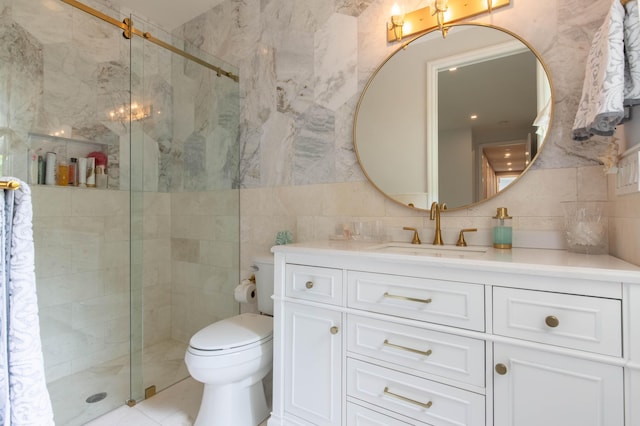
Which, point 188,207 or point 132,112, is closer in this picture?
point 132,112

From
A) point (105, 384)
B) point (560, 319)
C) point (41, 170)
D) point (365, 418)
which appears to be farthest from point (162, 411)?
point (560, 319)

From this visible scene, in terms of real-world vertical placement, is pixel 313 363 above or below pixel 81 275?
below

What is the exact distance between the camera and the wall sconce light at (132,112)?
204 cm

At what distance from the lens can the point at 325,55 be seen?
201 cm

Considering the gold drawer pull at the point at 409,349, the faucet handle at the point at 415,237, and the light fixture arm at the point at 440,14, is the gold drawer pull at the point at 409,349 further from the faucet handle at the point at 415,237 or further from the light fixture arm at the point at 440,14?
the light fixture arm at the point at 440,14

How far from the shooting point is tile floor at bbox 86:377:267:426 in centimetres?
170

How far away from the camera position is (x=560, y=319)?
0.91 meters

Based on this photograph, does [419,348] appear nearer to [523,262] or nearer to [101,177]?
[523,262]

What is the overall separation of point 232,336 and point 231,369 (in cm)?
15

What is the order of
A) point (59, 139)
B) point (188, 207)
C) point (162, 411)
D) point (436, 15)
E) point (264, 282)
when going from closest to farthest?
1. point (436, 15)
2. point (162, 411)
3. point (264, 282)
4. point (59, 139)
5. point (188, 207)

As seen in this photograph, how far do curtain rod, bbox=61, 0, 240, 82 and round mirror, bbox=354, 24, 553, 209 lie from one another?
123 centimetres

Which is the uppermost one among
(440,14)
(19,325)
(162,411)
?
(440,14)

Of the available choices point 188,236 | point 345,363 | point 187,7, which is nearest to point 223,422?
point 345,363

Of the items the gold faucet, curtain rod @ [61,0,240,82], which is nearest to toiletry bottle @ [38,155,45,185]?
curtain rod @ [61,0,240,82]
